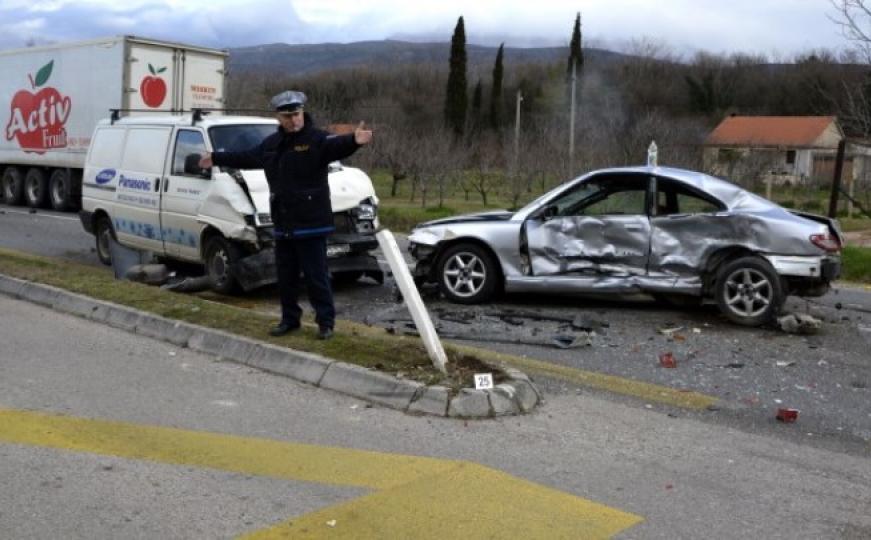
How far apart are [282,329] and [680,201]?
429 cm

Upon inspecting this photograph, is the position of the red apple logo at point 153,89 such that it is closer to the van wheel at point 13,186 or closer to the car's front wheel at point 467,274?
the van wheel at point 13,186

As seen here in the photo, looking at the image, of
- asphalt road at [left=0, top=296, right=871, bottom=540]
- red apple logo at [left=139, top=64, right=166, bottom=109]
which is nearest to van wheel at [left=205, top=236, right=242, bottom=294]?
asphalt road at [left=0, top=296, right=871, bottom=540]

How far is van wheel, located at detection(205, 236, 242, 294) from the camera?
9.90 meters

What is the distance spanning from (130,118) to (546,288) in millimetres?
6091

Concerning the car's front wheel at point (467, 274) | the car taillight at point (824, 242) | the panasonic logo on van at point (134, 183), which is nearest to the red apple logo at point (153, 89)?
the panasonic logo on van at point (134, 183)

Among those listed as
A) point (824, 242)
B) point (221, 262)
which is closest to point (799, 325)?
point (824, 242)

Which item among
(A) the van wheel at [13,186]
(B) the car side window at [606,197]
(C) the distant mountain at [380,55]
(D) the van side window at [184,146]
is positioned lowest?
(A) the van wheel at [13,186]

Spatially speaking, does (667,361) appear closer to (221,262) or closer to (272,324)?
(272,324)

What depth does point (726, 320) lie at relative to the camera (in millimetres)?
9070

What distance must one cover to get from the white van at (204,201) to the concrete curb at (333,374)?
181cm

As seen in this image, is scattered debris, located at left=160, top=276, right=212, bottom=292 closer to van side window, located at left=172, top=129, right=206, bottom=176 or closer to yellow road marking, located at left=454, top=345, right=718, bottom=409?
van side window, located at left=172, top=129, right=206, bottom=176

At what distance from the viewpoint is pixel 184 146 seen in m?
10.7

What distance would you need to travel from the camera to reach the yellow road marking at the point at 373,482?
4.08 m

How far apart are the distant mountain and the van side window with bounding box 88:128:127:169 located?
81029 mm
